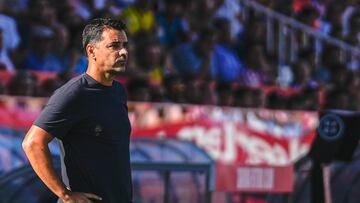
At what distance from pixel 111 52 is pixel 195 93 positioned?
551 cm

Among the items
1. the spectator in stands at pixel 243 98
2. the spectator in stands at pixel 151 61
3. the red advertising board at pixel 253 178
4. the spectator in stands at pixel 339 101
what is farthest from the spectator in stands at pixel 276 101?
the red advertising board at pixel 253 178

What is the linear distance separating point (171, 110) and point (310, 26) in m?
5.57

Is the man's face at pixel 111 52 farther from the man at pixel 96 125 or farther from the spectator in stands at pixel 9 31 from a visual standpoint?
the spectator in stands at pixel 9 31

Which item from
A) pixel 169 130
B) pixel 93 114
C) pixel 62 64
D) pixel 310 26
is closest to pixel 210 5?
pixel 310 26

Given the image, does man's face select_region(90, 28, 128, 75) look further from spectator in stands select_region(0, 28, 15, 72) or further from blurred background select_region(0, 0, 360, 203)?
spectator in stands select_region(0, 28, 15, 72)

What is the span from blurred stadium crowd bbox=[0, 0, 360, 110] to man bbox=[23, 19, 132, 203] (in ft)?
13.2

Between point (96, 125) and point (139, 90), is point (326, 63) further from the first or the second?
point (96, 125)

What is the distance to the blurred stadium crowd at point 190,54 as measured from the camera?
9.01 meters

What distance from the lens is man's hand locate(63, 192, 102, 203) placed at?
388cm

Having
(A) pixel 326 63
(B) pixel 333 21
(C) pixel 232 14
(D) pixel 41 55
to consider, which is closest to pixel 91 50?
(D) pixel 41 55

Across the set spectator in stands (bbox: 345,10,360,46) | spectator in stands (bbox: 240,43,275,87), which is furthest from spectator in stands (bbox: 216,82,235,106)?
spectator in stands (bbox: 345,10,360,46)

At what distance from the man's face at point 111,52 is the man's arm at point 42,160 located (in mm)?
427

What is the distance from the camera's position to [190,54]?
34.8ft

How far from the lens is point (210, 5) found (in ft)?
38.7
